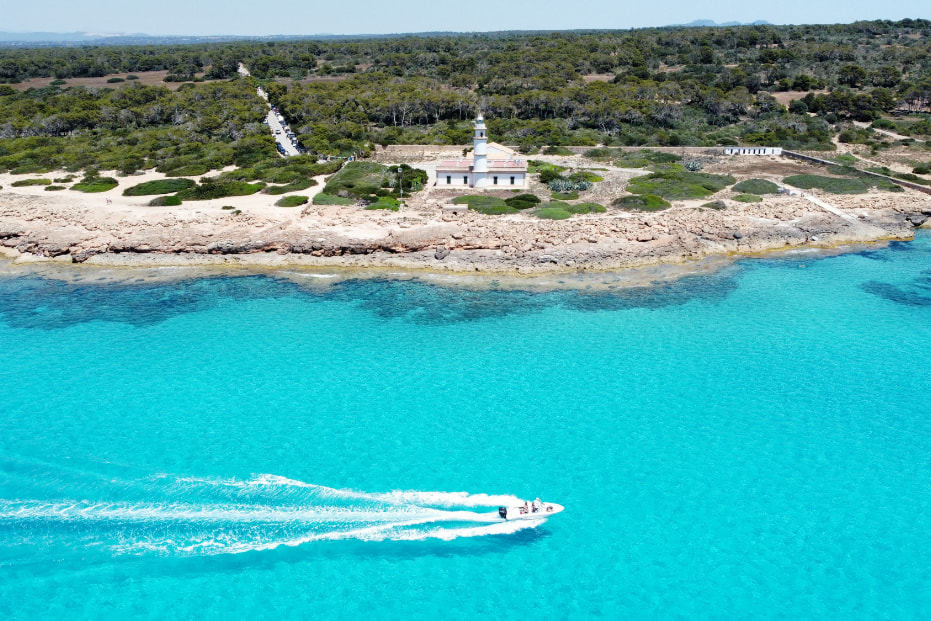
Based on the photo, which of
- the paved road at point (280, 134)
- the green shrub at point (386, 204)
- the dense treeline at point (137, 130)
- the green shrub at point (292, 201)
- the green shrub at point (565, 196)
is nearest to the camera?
the green shrub at point (386, 204)

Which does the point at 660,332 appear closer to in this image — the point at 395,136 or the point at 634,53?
the point at 395,136

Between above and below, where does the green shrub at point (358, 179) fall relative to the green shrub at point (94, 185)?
above

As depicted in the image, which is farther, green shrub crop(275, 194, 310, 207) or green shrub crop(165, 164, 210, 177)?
green shrub crop(165, 164, 210, 177)

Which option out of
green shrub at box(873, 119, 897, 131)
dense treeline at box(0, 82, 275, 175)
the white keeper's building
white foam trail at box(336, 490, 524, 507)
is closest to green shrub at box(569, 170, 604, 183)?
the white keeper's building

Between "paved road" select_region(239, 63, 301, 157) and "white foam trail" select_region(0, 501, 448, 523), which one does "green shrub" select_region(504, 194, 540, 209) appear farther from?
"white foam trail" select_region(0, 501, 448, 523)

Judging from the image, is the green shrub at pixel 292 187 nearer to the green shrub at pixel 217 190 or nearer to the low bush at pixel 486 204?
the green shrub at pixel 217 190

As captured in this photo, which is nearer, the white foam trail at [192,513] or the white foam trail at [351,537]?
the white foam trail at [351,537]

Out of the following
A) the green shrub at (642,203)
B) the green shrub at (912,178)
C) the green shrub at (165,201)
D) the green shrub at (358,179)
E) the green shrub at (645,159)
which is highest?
the green shrub at (645,159)

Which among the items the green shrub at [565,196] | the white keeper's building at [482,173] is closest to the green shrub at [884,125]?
the green shrub at [565,196]
